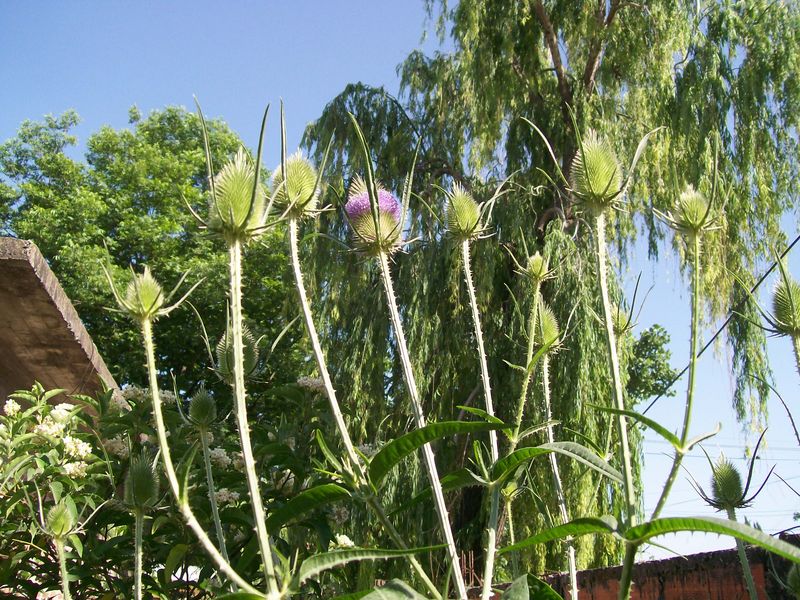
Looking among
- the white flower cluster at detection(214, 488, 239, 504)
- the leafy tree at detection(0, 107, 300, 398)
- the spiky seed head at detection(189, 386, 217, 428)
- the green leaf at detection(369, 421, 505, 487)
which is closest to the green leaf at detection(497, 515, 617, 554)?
the green leaf at detection(369, 421, 505, 487)

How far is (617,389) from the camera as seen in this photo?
3.27 ft

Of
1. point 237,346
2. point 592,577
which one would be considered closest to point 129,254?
point 592,577

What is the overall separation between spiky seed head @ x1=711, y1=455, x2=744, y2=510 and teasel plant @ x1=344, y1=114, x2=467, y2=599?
43 centimetres

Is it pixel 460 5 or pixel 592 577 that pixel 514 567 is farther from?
pixel 460 5

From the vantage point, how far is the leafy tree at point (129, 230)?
491 inches

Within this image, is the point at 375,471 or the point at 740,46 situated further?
the point at 740,46

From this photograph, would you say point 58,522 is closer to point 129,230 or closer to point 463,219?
point 463,219

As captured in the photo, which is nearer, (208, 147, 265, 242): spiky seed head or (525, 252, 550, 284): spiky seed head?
(208, 147, 265, 242): spiky seed head

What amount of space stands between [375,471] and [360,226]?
519 mm

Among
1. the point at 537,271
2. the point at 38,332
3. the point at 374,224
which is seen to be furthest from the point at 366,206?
the point at 38,332

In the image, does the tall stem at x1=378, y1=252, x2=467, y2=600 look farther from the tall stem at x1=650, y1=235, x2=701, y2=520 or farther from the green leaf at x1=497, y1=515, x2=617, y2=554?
the tall stem at x1=650, y1=235, x2=701, y2=520

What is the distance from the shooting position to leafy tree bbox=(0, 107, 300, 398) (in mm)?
12461

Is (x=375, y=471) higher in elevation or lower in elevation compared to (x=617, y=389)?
lower

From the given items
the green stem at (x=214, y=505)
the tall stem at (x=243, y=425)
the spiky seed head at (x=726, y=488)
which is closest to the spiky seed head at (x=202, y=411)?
the green stem at (x=214, y=505)
